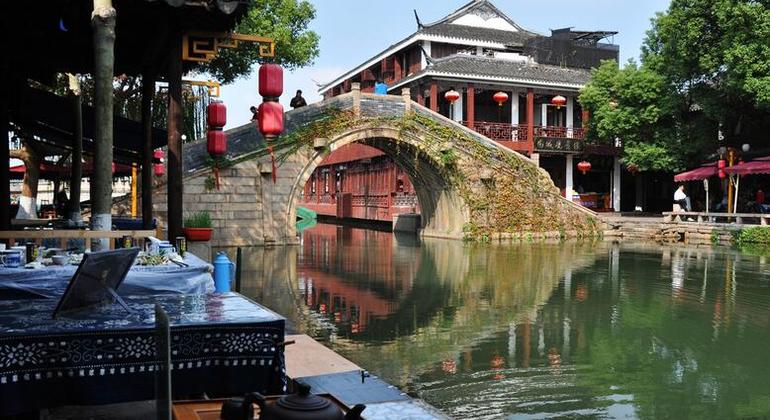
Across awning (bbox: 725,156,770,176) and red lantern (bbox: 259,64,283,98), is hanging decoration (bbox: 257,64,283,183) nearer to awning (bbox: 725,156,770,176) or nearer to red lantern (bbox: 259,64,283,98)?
red lantern (bbox: 259,64,283,98)

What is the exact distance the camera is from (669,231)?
20.5 m

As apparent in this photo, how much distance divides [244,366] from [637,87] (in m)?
21.7

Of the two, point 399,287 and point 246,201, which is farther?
point 246,201

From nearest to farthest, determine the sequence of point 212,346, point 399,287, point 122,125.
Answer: point 212,346
point 122,125
point 399,287

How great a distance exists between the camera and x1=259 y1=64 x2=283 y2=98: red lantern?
11016 mm

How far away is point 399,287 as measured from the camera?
10.5 metres

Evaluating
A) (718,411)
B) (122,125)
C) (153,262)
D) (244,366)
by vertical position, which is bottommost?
(718,411)

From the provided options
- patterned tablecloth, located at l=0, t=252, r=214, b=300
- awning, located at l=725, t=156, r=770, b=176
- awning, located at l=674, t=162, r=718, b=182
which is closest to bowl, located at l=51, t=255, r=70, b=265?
patterned tablecloth, located at l=0, t=252, r=214, b=300

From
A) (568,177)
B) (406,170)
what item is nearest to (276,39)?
(406,170)

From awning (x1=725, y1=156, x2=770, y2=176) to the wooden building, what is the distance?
21.2 feet

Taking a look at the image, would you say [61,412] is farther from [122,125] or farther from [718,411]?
[122,125]

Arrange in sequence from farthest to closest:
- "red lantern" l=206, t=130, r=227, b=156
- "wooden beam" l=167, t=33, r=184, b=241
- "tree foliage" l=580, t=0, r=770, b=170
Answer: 1. "tree foliage" l=580, t=0, r=770, b=170
2. "red lantern" l=206, t=130, r=227, b=156
3. "wooden beam" l=167, t=33, r=184, b=241

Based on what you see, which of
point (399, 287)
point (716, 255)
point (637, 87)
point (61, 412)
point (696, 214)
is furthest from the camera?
point (637, 87)

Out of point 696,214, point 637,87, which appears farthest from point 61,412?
point 637,87
